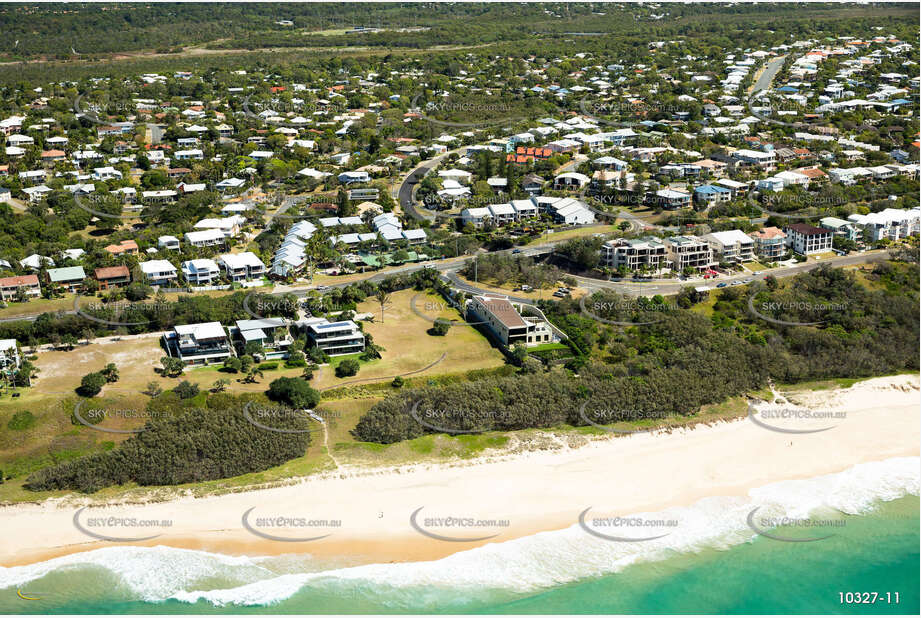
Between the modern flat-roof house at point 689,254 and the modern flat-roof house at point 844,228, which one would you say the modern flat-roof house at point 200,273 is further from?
the modern flat-roof house at point 844,228

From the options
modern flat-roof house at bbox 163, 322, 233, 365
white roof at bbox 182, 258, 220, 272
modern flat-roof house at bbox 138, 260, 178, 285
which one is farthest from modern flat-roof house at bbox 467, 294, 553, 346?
modern flat-roof house at bbox 138, 260, 178, 285

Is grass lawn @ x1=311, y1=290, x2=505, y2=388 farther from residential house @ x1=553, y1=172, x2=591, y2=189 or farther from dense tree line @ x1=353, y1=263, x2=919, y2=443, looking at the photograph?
residential house @ x1=553, y1=172, x2=591, y2=189

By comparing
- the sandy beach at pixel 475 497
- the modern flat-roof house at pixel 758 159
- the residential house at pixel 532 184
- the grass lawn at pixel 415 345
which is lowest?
the sandy beach at pixel 475 497

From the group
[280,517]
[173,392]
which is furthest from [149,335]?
[280,517]

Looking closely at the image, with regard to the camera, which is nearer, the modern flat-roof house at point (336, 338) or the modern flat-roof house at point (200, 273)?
the modern flat-roof house at point (336, 338)

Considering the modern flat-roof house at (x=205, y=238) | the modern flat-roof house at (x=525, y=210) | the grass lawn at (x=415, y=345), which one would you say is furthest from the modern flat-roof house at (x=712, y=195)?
the modern flat-roof house at (x=205, y=238)

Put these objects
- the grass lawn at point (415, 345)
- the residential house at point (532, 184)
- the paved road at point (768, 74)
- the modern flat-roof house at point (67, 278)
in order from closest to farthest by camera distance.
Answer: the grass lawn at point (415, 345)
the modern flat-roof house at point (67, 278)
the residential house at point (532, 184)
the paved road at point (768, 74)

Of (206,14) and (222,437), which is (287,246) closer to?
(222,437)
